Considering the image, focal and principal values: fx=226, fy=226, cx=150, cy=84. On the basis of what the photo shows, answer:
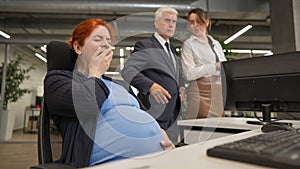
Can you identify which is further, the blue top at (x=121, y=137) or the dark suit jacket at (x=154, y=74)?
the dark suit jacket at (x=154, y=74)

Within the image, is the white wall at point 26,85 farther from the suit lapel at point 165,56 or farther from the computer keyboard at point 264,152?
the computer keyboard at point 264,152

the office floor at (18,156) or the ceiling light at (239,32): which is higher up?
the ceiling light at (239,32)

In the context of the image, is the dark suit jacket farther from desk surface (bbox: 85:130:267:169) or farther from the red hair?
desk surface (bbox: 85:130:267:169)

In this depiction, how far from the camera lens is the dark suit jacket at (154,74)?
48.3 inches

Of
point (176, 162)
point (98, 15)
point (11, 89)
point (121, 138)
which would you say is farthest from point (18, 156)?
point (176, 162)

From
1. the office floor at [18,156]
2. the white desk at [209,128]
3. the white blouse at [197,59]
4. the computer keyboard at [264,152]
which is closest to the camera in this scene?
the computer keyboard at [264,152]

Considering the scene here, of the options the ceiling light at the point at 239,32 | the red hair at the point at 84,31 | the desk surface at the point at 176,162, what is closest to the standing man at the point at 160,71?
the red hair at the point at 84,31

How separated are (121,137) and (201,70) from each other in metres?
0.88

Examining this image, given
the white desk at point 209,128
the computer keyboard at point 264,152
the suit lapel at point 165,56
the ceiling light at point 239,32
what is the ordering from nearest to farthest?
the computer keyboard at point 264,152 < the white desk at point 209,128 < the suit lapel at point 165,56 < the ceiling light at point 239,32

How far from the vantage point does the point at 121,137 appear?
835 mm

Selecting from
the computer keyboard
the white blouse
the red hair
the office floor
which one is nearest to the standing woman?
the white blouse

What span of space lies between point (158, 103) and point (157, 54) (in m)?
0.30

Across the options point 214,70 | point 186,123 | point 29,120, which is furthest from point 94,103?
point 29,120

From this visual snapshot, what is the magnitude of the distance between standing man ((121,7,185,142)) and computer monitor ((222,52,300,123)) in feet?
1.06
